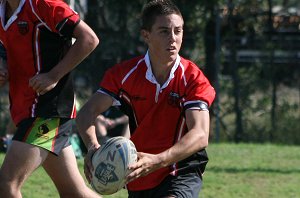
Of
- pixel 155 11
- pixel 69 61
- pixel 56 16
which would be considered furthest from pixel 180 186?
pixel 56 16

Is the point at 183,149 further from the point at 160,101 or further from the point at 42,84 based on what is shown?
the point at 42,84

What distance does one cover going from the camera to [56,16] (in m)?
5.62

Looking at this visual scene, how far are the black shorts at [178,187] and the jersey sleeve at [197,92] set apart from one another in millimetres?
439

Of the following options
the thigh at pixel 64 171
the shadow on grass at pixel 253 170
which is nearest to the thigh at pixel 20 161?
the thigh at pixel 64 171

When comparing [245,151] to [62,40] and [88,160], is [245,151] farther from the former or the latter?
[88,160]

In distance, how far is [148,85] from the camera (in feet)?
16.9

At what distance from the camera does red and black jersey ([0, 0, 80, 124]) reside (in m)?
5.66

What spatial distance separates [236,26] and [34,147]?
954cm

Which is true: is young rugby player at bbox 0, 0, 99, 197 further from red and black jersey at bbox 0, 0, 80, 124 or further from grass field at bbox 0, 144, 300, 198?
grass field at bbox 0, 144, 300, 198

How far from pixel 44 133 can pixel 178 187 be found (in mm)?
1141

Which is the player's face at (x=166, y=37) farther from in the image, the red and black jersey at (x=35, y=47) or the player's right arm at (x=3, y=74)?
the player's right arm at (x=3, y=74)

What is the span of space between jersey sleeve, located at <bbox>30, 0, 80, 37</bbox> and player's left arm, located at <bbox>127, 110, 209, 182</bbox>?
114 cm

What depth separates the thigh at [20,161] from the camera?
18.1ft

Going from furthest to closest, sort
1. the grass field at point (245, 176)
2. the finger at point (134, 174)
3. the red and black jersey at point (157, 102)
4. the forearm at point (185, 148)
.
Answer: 1. the grass field at point (245, 176)
2. the red and black jersey at point (157, 102)
3. the forearm at point (185, 148)
4. the finger at point (134, 174)
